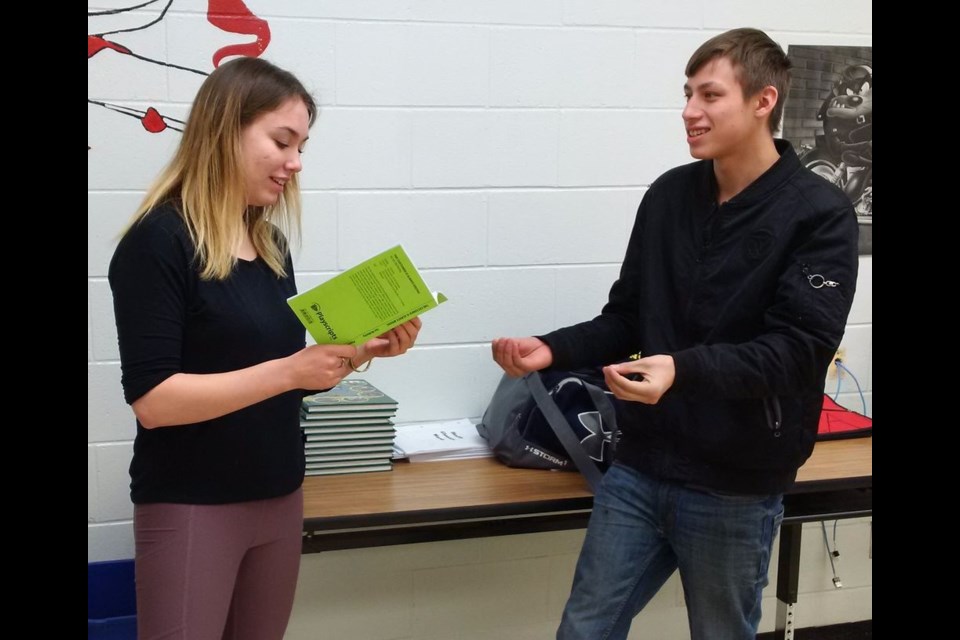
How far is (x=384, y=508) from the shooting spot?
2229 mm

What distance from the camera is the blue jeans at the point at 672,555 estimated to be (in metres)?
1.90

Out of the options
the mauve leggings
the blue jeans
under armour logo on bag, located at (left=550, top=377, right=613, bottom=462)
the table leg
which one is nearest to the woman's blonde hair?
the mauve leggings

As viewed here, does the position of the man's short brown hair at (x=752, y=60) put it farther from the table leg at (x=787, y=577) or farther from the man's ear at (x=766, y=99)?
the table leg at (x=787, y=577)

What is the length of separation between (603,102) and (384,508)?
1326 mm

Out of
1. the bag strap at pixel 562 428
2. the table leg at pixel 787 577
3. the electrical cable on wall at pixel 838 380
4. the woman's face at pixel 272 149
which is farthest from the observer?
the electrical cable on wall at pixel 838 380

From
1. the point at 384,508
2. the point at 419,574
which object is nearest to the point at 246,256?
the point at 384,508

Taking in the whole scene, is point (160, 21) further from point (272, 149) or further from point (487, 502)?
point (487, 502)

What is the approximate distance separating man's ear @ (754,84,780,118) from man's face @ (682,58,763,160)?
0.04 ft

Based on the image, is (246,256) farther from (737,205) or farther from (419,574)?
(419,574)

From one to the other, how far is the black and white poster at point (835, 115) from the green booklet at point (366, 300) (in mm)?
1748

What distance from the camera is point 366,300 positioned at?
168 cm

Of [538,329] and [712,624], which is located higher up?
[538,329]

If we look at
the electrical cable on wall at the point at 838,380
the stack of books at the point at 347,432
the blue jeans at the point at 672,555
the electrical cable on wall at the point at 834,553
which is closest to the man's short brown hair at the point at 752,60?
the blue jeans at the point at 672,555

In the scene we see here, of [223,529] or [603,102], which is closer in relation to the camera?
[223,529]
